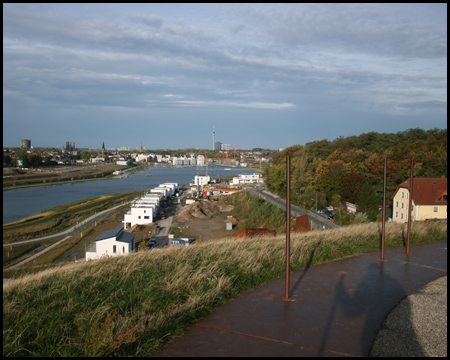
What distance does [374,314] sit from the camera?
7.84 ft

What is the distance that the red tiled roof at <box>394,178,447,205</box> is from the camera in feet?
42.8

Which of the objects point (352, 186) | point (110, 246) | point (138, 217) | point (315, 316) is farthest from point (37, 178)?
point (315, 316)

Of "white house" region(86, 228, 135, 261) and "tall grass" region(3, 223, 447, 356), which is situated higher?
"tall grass" region(3, 223, 447, 356)

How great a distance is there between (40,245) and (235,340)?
1543cm

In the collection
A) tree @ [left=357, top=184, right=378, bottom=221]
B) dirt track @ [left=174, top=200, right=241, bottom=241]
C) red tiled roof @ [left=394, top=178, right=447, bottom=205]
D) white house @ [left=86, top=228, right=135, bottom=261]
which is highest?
red tiled roof @ [left=394, top=178, right=447, bottom=205]

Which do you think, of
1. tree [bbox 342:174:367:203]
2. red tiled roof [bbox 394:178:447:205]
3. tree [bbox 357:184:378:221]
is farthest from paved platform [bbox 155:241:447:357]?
tree [bbox 342:174:367:203]

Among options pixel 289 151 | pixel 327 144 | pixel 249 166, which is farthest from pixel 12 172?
pixel 249 166

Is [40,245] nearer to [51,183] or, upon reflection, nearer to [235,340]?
[235,340]

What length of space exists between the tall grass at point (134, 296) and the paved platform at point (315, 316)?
0.13 meters

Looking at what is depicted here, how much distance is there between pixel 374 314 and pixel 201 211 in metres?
19.5

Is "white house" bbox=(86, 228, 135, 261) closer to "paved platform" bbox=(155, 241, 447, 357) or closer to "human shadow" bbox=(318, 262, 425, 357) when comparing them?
"paved platform" bbox=(155, 241, 447, 357)

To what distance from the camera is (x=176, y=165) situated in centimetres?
10625

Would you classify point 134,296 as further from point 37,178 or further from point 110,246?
point 37,178

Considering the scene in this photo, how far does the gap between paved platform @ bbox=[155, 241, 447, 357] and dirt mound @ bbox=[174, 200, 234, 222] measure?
56.3ft
